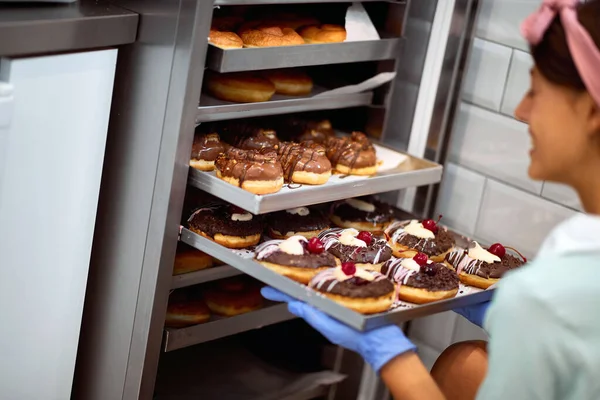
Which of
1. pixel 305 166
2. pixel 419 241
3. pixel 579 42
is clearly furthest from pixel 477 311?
pixel 579 42

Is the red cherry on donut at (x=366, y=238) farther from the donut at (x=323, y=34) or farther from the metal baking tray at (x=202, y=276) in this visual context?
the donut at (x=323, y=34)

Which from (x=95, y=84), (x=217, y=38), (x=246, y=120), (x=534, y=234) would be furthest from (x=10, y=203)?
(x=534, y=234)

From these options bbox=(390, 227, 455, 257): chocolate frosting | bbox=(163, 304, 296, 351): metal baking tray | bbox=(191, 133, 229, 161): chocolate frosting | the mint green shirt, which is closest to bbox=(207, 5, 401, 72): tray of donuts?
bbox=(191, 133, 229, 161): chocolate frosting

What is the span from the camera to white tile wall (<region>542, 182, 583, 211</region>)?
2191 mm

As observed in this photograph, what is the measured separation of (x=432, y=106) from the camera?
2.32 m

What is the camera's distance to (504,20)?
223 cm

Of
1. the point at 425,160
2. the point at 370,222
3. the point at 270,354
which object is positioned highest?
the point at 425,160

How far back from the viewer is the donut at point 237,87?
6.53 ft

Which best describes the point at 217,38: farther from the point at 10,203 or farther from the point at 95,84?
the point at 10,203

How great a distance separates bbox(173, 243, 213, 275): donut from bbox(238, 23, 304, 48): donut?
46cm

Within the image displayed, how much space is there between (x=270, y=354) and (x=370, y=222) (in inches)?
21.2

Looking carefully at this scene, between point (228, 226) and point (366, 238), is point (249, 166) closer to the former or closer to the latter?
point (228, 226)

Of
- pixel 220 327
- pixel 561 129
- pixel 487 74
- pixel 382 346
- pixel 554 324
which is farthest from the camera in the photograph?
pixel 487 74

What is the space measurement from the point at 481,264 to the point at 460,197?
47cm
